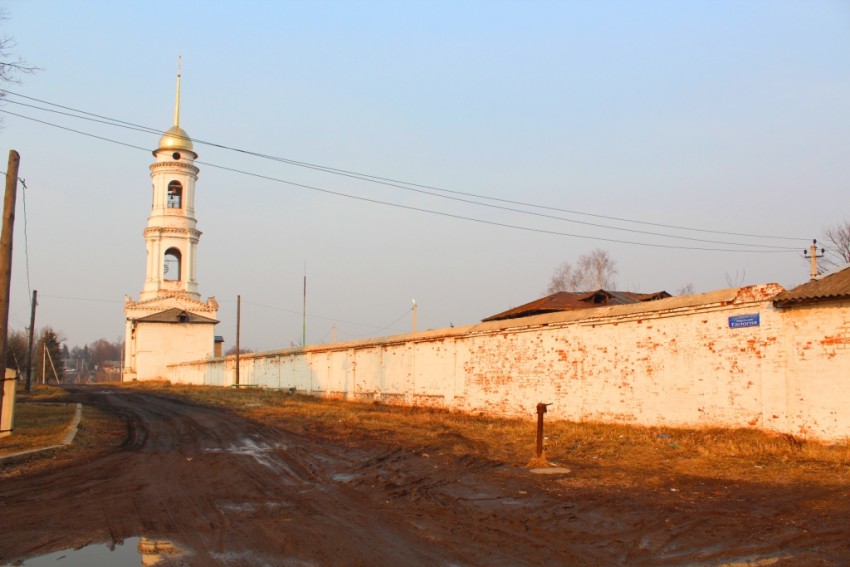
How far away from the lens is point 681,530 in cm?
701

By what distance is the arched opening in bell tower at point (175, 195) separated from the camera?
70.5m

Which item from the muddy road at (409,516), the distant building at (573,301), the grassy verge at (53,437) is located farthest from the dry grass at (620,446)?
the distant building at (573,301)

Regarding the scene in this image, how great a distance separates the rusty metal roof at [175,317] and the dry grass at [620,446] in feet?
180

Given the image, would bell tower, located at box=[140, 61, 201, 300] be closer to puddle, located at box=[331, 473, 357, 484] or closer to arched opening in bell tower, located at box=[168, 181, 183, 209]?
arched opening in bell tower, located at box=[168, 181, 183, 209]

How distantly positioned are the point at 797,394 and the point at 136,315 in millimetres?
70073

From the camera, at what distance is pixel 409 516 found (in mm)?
7926

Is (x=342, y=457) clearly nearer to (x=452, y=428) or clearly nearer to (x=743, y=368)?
(x=452, y=428)

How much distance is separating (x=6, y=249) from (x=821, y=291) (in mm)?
15784

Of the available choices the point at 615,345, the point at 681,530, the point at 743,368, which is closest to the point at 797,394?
the point at 743,368

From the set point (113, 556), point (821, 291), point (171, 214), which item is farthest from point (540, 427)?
point (171, 214)

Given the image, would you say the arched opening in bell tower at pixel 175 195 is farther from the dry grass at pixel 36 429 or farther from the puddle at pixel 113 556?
the puddle at pixel 113 556

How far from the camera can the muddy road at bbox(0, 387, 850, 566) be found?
635 cm

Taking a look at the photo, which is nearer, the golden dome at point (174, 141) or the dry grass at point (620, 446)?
the dry grass at point (620, 446)

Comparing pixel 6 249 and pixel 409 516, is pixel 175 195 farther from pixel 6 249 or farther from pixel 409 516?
pixel 409 516
